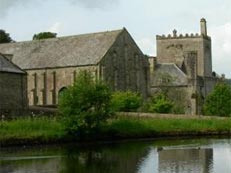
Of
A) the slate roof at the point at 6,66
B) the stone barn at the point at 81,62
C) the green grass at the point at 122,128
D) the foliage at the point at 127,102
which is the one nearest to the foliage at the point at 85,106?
the green grass at the point at 122,128

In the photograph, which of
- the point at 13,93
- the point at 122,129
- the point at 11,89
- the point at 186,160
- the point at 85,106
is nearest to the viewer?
the point at 186,160

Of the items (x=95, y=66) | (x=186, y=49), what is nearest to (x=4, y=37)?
(x=95, y=66)

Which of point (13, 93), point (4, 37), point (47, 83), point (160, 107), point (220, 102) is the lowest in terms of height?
point (160, 107)

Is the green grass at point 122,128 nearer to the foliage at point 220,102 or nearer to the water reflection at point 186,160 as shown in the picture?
the water reflection at point 186,160

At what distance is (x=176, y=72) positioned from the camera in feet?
390

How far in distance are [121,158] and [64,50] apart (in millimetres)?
56794

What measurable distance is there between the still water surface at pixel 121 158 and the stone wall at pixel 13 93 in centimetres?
1776

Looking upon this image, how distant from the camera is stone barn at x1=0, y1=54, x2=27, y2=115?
78.4 metres

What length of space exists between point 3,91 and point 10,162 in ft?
102

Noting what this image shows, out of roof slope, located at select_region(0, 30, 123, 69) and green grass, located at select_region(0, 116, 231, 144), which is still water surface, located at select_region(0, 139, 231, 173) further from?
roof slope, located at select_region(0, 30, 123, 69)

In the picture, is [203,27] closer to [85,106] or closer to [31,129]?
[85,106]

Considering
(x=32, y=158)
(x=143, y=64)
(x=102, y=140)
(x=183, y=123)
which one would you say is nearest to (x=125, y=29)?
(x=143, y=64)

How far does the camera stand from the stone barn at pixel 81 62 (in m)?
102

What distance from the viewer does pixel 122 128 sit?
73062 millimetres
